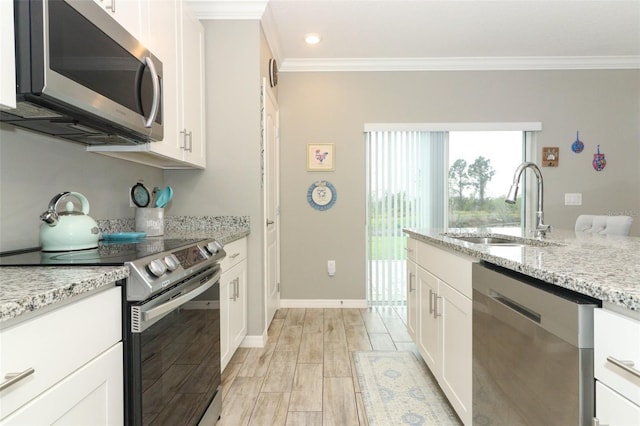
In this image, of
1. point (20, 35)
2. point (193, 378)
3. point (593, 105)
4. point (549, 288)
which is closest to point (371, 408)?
point (193, 378)

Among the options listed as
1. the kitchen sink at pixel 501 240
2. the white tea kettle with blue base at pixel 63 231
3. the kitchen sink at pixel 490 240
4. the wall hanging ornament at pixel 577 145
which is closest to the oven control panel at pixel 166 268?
the white tea kettle with blue base at pixel 63 231

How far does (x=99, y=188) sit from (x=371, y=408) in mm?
1924

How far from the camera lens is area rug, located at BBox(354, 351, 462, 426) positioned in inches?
71.5

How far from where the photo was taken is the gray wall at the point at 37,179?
4.50ft

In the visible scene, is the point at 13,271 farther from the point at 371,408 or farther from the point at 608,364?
the point at 371,408

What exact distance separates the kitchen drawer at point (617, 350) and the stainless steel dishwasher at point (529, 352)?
29mm

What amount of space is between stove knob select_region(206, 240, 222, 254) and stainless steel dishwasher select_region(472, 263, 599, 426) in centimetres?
120

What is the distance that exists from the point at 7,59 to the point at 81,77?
0.75ft

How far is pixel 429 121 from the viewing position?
12.9 ft

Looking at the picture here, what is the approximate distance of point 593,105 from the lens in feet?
12.8

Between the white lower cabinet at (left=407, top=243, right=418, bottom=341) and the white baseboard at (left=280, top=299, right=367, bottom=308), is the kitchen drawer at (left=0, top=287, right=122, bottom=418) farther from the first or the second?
the white baseboard at (left=280, top=299, right=367, bottom=308)

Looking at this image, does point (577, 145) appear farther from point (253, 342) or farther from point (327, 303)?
point (253, 342)

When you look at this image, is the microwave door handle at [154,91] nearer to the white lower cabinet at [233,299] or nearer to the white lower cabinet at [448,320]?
the white lower cabinet at [233,299]

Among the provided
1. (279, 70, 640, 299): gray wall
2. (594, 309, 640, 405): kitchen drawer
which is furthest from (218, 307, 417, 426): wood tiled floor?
(594, 309, 640, 405): kitchen drawer
